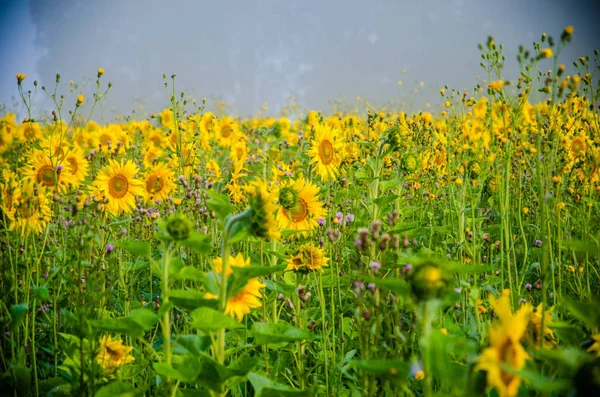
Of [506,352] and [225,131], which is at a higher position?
[225,131]

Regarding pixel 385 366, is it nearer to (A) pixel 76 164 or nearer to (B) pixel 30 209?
(B) pixel 30 209

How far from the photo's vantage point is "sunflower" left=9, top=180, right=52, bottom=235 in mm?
1758

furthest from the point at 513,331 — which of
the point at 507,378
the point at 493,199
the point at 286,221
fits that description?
the point at 493,199

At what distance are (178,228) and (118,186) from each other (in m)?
1.63

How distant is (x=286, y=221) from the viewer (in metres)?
2.12

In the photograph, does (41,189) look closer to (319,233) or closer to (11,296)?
(11,296)

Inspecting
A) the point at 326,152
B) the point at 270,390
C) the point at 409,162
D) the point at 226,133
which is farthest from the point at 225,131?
the point at 270,390

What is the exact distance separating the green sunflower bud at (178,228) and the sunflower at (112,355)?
57cm

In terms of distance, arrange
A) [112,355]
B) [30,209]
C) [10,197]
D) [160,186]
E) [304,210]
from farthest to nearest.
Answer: [160,186]
[304,210]
[10,197]
[30,209]
[112,355]

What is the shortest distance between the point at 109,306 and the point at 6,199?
645 mm

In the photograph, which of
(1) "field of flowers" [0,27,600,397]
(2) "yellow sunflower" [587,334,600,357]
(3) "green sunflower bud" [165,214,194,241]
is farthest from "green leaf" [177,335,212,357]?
(2) "yellow sunflower" [587,334,600,357]

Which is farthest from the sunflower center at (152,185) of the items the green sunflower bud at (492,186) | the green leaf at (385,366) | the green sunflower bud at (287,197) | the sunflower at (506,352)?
the sunflower at (506,352)

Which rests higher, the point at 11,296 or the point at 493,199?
the point at 493,199

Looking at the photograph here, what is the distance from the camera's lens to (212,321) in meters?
1.02
